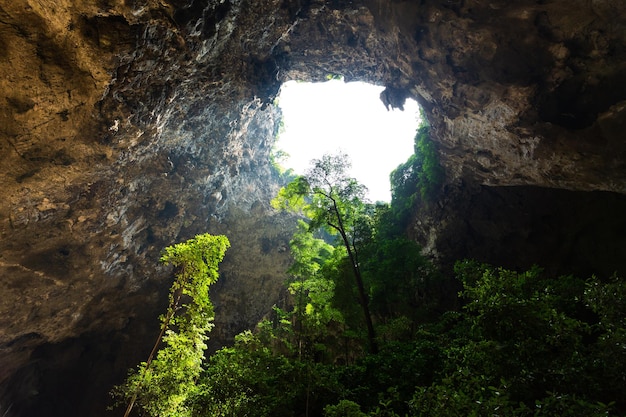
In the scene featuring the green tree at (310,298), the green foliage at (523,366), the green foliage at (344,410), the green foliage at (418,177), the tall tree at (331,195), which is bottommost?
the green foliage at (344,410)

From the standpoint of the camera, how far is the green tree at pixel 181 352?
919 cm

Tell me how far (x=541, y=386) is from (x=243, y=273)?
23.3m

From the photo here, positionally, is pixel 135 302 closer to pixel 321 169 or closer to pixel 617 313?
pixel 321 169

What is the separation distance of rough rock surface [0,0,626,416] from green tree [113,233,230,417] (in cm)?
670

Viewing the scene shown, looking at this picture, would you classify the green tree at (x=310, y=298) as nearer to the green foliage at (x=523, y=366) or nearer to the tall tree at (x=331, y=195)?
the tall tree at (x=331, y=195)

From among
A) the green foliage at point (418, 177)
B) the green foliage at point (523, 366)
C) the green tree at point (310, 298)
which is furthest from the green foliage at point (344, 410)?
the green foliage at point (418, 177)

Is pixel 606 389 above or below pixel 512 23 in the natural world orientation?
below

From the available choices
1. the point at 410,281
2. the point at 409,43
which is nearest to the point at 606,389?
the point at 410,281

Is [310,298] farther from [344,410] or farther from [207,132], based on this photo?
[207,132]

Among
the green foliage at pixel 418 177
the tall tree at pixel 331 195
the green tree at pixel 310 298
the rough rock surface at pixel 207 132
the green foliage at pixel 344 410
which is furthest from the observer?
the green foliage at pixel 418 177

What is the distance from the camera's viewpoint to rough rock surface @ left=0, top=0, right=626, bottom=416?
35.9ft

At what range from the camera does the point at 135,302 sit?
21.2m

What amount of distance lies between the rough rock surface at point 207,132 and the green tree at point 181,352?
6.70m

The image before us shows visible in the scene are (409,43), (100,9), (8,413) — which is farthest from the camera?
(8,413)
